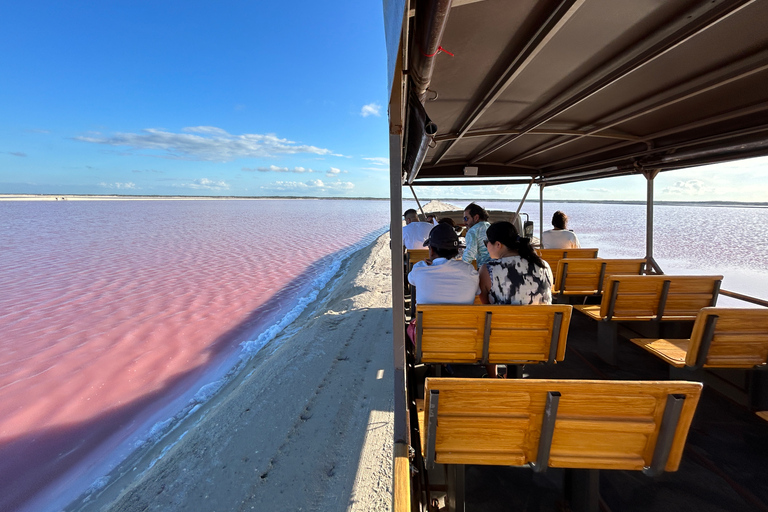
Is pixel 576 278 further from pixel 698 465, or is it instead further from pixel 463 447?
pixel 463 447

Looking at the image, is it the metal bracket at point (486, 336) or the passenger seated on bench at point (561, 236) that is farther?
the passenger seated on bench at point (561, 236)

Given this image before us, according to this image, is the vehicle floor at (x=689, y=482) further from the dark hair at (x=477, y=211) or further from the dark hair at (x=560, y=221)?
the dark hair at (x=560, y=221)

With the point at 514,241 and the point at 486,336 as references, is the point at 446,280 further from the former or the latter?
the point at 514,241

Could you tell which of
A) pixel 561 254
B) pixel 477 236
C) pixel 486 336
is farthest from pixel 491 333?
pixel 561 254

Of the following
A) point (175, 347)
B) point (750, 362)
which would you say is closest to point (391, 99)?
point (750, 362)

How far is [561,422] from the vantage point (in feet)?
4.97

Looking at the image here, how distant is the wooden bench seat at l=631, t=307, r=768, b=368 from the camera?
7.96 ft

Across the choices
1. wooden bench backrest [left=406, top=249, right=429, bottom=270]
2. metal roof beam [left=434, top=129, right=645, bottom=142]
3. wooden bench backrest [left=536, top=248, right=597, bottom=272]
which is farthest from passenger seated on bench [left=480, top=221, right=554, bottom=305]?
wooden bench backrest [left=536, top=248, right=597, bottom=272]

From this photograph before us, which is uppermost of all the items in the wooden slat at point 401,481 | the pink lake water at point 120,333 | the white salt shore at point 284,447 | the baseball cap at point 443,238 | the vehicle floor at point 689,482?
the baseball cap at point 443,238

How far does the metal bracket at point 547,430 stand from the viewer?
145 cm

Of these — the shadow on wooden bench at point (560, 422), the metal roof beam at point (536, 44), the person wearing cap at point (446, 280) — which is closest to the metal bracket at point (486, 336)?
the person wearing cap at point (446, 280)

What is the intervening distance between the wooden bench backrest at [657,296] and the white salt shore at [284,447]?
2.49 metres

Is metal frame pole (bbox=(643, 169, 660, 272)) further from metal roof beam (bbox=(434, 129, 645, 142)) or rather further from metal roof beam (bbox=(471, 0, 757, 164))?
metal roof beam (bbox=(471, 0, 757, 164))

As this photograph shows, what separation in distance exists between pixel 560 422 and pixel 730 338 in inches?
76.0
